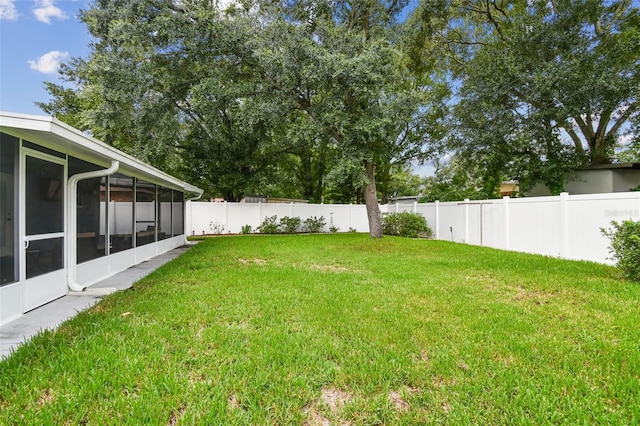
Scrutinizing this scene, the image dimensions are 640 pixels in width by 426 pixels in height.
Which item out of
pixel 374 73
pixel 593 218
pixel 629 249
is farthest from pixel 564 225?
pixel 374 73

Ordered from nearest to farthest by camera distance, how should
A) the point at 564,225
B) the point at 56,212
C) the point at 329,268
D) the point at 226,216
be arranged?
1. the point at 56,212
2. the point at 329,268
3. the point at 564,225
4. the point at 226,216

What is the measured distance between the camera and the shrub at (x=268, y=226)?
16.5m

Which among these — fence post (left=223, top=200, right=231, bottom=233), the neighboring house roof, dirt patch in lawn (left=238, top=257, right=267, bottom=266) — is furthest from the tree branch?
fence post (left=223, top=200, right=231, bottom=233)

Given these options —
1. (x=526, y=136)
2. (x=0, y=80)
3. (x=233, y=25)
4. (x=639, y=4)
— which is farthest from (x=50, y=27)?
(x=639, y=4)

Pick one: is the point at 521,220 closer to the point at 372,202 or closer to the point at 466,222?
the point at 466,222

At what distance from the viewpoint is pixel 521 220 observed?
8.84 metres

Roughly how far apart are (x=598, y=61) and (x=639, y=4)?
3041 millimetres

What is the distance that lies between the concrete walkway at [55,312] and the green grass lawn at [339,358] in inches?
9.2

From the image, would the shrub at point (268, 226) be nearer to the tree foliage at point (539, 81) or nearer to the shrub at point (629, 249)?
the tree foliage at point (539, 81)

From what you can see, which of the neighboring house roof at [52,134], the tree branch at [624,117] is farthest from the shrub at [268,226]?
the tree branch at [624,117]

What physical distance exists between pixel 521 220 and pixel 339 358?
8155 mm

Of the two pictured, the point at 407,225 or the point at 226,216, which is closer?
the point at 407,225

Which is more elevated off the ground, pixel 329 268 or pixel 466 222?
pixel 466 222

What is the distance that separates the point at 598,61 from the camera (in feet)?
34.1
